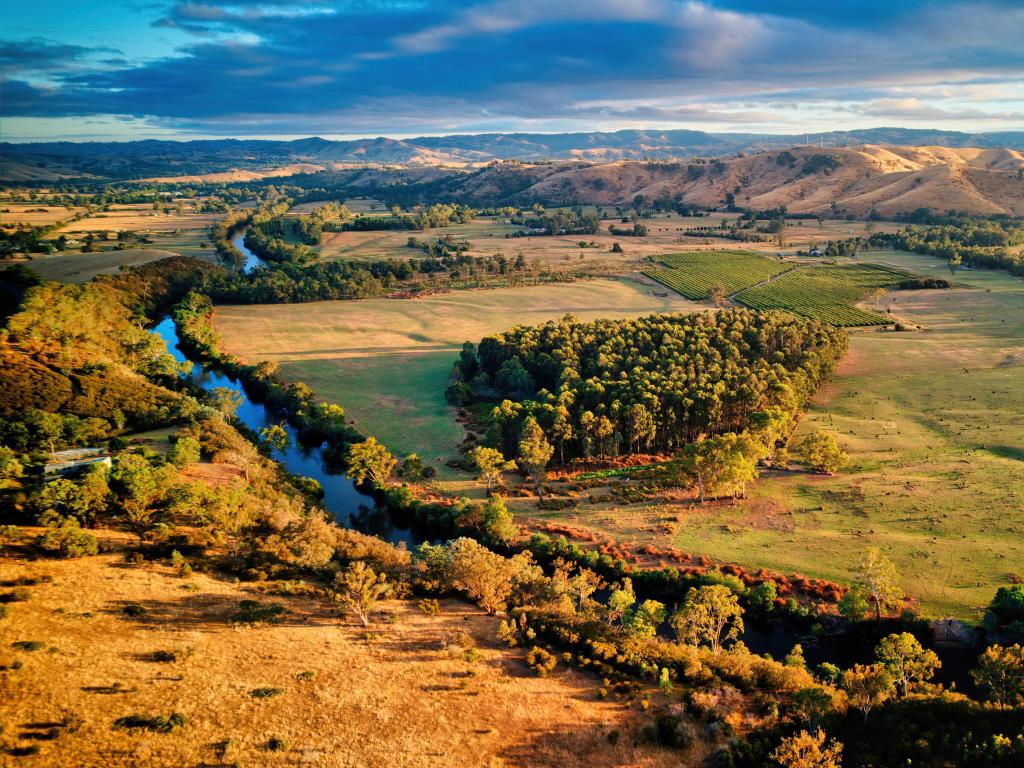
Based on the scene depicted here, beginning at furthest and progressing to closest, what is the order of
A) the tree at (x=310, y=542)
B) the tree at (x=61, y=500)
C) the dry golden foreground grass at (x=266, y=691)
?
1. the tree at (x=310, y=542)
2. the tree at (x=61, y=500)
3. the dry golden foreground grass at (x=266, y=691)

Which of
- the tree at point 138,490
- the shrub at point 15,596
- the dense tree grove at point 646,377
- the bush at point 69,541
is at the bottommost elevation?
the shrub at point 15,596

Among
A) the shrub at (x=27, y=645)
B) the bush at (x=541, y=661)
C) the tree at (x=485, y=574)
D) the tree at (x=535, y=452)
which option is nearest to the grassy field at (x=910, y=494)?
the tree at (x=535, y=452)

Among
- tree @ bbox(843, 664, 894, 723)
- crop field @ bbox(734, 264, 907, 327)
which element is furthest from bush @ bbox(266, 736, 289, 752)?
crop field @ bbox(734, 264, 907, 327)

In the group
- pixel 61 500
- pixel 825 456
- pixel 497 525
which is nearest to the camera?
pixel 61 500

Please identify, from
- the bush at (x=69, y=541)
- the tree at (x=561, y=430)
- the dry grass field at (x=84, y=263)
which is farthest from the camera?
the dry grass field at (x=84, y=263)

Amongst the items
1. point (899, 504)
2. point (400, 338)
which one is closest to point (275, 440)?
point (400, 338)

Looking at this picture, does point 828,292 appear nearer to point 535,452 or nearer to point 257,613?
point 535,452

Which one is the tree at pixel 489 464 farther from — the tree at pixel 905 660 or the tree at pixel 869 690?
the tree at pixel 869 690
